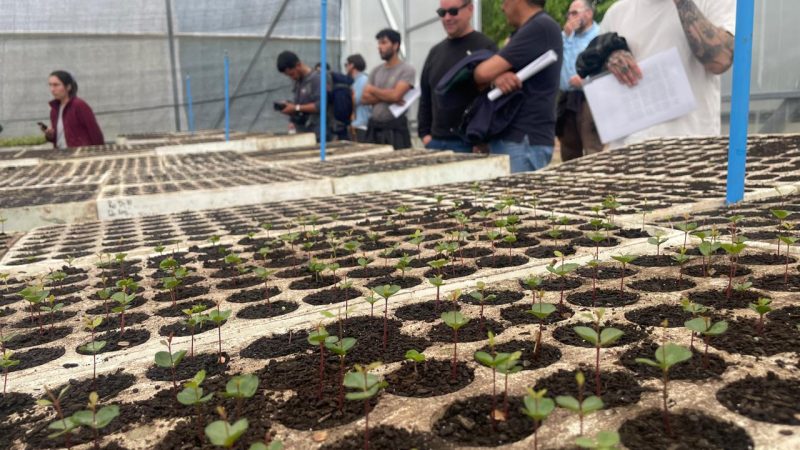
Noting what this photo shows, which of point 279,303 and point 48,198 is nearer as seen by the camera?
point 279,303

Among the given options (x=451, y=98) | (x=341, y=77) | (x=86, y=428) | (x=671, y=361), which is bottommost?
(x=86, y=428)

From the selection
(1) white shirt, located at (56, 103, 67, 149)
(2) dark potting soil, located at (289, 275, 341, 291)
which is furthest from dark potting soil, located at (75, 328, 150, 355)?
(1) white shirt, located at (56, 103, 67, 149)

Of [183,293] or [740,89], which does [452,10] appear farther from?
[183,293]

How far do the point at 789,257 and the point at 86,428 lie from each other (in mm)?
1639

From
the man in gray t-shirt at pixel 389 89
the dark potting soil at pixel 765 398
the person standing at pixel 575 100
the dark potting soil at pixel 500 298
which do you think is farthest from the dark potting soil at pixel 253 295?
the man in gray t-shirt at pixel 389 89

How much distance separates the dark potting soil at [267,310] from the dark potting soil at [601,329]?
0.67m

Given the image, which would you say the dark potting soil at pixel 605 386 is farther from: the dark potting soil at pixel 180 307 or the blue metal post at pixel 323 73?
the blue metal post at pixel 323 73

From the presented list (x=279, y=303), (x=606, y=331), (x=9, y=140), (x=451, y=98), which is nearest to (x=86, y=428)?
(x=279, y=303)

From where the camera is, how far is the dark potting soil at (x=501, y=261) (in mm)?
1773

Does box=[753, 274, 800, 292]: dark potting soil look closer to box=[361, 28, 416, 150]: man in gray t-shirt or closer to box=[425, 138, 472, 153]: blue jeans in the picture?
box=[425, 138, 472, 153]: blue jeans

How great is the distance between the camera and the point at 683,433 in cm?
81

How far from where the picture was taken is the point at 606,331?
95cm

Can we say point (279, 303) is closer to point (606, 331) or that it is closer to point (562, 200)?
point (606, 331)

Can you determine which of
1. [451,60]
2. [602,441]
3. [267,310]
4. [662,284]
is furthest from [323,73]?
[602,441]
